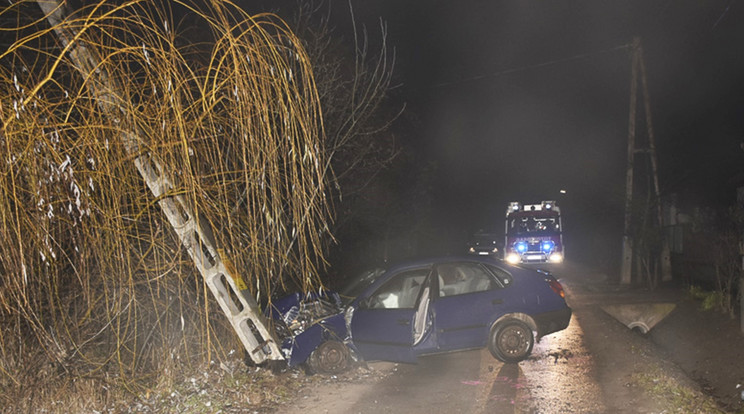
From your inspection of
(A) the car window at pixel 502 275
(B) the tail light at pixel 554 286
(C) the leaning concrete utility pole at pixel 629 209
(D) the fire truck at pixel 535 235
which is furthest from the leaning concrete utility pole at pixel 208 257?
(D) the fire truck at pixel 535 235

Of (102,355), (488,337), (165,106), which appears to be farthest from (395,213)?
(165,106)

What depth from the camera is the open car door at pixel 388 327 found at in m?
8.60

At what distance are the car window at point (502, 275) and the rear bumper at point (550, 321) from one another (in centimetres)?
58

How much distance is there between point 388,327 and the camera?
8688 mm

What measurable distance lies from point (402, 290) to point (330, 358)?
4.79 ft

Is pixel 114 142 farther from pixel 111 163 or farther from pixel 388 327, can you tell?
pixel 388 327

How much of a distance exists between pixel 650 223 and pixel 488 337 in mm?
13289

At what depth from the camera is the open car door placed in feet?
28.2

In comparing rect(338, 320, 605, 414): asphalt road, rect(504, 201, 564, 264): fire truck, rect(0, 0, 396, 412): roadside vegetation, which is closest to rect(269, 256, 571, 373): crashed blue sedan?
rect(338, 320, 605, 414): asphalt road

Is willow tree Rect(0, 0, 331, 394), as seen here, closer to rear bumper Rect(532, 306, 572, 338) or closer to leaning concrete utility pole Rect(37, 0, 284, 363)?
leaning concrete utility pole Rect(37, 0, 284, 363)

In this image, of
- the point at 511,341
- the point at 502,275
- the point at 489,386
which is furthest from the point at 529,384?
the point at 502,275

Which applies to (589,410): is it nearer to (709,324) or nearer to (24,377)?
(24,377)

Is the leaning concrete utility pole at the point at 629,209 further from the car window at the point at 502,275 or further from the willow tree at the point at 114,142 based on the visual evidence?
the willow tree at the point at 114,142

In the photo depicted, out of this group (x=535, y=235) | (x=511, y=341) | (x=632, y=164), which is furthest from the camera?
(x=535, y=235)
